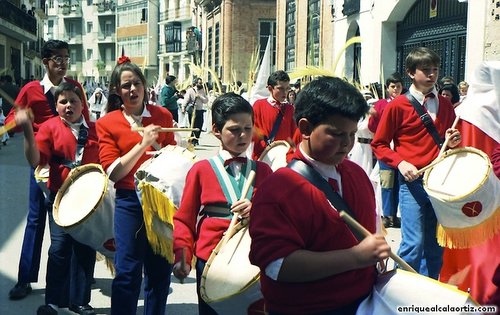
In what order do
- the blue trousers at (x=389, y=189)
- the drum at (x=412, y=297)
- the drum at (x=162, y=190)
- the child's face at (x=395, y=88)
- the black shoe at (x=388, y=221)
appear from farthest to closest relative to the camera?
the child's face at (x=395, y=88) → the black shoe at (x=388, y=221) → the blue trousers at (x=389, y=189) → the drum at (x=162, y=190) → the drum at (x=412, y=297)

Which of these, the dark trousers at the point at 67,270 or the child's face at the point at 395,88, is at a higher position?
the child's face at the point at 395,88

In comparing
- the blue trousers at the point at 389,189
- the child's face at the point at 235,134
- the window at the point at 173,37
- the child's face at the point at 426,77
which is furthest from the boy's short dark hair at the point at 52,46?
the window at the point at 173,37

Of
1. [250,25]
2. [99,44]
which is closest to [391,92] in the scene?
[250,25]

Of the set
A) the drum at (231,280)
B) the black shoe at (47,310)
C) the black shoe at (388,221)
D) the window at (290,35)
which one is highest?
the window at (290,35)

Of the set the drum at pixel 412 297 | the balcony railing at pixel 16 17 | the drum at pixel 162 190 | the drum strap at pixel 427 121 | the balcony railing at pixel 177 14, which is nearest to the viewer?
the drum at pixel 412 297

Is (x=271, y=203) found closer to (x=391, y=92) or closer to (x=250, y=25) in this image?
(x=391, y=92)

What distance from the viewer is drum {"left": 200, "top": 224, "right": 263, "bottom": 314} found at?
274cm

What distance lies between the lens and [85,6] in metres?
86.1

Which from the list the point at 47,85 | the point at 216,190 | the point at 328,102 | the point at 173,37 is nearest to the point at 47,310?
the point at 47,85

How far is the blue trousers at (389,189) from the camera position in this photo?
7.73 meters

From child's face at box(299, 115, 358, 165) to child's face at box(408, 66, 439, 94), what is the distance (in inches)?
106

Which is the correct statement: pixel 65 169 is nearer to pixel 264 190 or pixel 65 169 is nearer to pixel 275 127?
pixel 275 127

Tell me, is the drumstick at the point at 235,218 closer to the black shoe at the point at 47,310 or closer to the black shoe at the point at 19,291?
the black shoe at the point at 47,310

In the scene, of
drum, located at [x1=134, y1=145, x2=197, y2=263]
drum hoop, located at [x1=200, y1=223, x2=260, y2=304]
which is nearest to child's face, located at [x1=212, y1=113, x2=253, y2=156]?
drum, located at [x1=134, y1=145, x2=197, y2=263]
